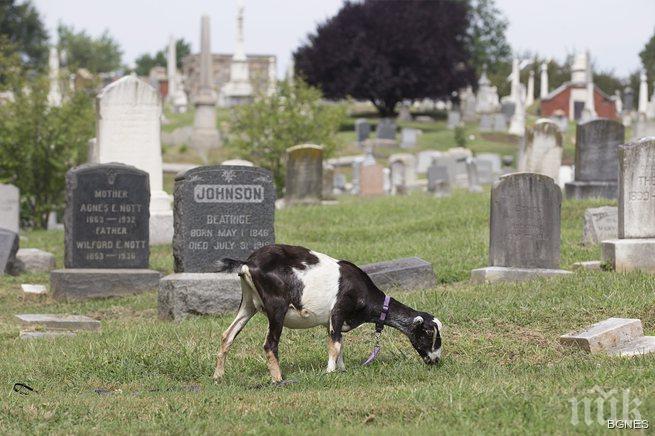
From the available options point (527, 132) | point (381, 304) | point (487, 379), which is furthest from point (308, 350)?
point (527, 132)

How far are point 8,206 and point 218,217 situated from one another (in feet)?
27.9

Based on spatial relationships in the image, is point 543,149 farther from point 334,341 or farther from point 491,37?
point 491,37

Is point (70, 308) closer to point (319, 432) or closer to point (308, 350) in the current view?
point (308, 350)

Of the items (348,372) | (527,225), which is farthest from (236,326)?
(527,225)

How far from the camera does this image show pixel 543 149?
2500cm

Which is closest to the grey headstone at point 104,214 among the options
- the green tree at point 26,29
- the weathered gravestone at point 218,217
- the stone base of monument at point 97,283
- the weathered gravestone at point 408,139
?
the stone base of monument at point 97,283

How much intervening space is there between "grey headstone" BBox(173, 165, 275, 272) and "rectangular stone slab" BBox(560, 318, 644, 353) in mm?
4733

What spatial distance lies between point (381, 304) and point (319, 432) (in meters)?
2.39

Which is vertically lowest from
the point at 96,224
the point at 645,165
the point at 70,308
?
the point at 70,308

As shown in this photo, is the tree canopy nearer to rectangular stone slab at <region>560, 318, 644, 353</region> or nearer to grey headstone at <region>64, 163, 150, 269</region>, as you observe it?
grey headstone at <region>64, 163, 150, 269</region>

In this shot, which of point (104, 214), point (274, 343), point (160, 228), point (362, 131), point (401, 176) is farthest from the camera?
point (362, 131)

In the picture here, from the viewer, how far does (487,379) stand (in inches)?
307

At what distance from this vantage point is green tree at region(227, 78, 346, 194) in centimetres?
3047

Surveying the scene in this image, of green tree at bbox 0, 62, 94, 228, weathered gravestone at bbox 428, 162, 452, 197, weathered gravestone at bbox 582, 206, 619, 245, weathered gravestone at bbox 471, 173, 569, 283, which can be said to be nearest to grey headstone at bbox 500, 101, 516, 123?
weathered gravestone at bbox 428, 162, 452, 197
